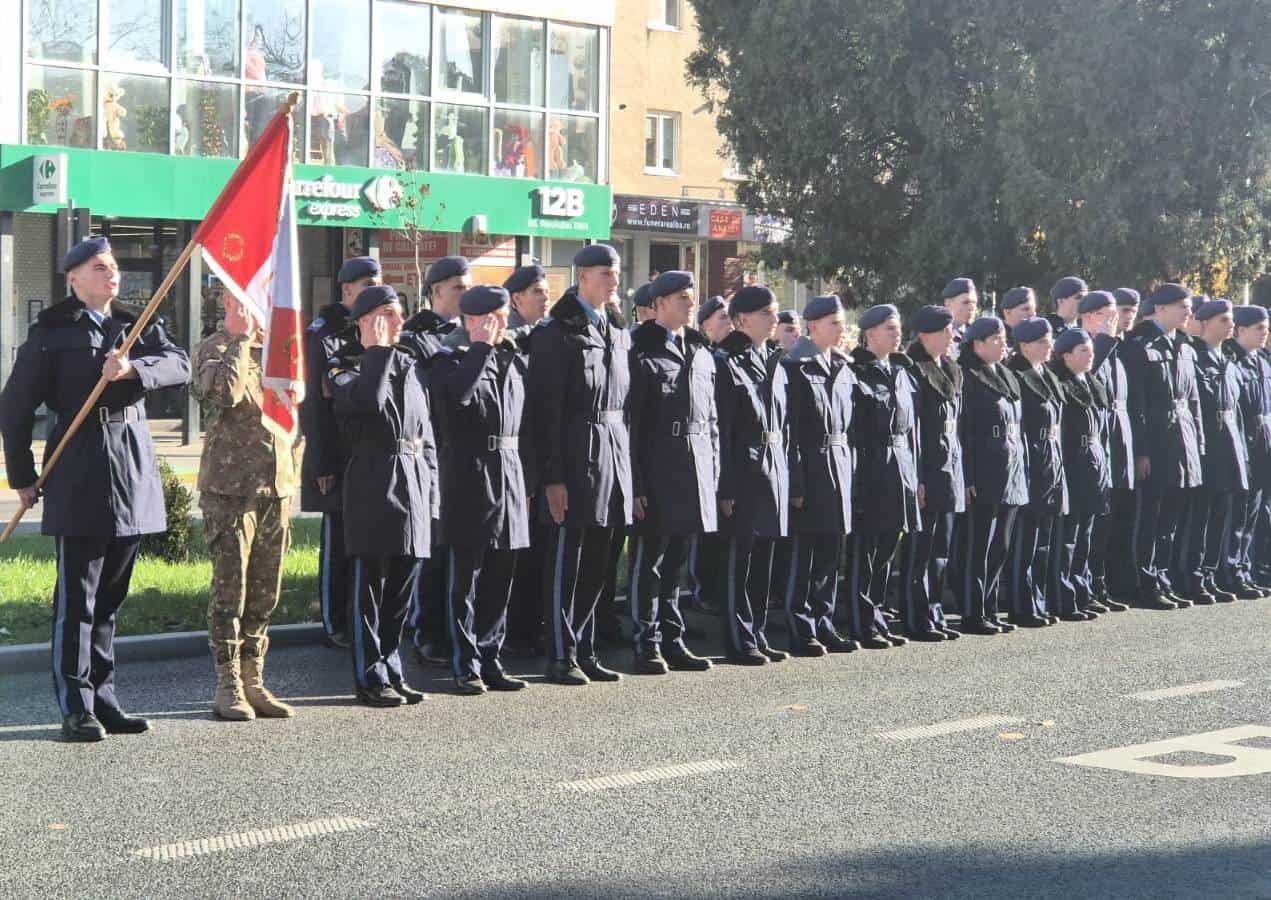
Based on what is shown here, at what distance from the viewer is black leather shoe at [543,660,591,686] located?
938 cm

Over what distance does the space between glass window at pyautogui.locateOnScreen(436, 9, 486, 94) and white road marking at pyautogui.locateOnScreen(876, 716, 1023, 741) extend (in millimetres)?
24627

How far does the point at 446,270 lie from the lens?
1011cm

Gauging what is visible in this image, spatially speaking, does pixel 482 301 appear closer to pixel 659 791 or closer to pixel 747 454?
pixel 747 454

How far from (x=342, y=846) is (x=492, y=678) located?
3220 millimetres

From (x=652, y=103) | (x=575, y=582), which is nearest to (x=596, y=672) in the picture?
(x=575, y=582)

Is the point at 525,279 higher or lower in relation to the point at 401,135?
lower

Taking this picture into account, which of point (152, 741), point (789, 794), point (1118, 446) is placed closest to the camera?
point (789, 794)

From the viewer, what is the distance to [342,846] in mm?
6059

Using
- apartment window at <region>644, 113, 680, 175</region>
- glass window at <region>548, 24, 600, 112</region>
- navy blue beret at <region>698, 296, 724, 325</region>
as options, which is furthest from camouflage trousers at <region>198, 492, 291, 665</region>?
apartment window at <region>644, 113, 680, 175</region>

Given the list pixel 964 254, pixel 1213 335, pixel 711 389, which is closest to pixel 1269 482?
pixel 1213 335

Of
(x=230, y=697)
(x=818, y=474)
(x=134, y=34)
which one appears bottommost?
(x=230, y=697)

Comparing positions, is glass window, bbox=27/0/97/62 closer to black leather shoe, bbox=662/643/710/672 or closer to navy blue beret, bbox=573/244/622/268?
navy blue beret, bbox=573/244/622/268

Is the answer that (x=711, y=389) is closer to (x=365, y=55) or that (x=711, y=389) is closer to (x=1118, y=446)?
(x=1118, y=446)

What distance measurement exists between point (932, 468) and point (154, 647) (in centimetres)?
466
